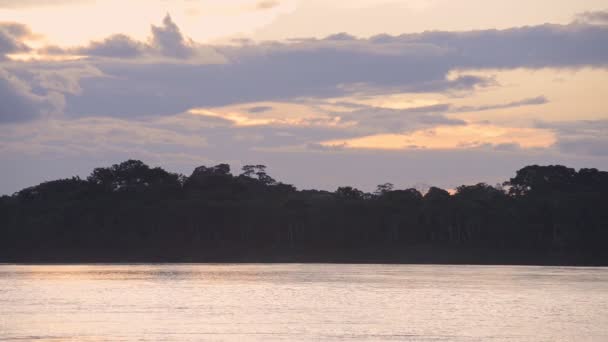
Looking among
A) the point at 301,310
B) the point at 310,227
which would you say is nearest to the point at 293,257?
the point at 310,227

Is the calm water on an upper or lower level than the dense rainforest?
lower

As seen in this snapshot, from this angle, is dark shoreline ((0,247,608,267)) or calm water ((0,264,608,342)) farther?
dark shoreline ((0,247,608,267))

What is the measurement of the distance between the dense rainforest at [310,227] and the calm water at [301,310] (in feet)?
141

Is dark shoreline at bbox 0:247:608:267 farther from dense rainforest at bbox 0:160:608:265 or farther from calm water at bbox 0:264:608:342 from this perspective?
calm water at bbox 0:264:608:342

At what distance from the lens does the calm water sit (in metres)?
42.6

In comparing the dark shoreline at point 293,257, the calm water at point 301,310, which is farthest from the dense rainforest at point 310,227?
the calm water at point 301,310

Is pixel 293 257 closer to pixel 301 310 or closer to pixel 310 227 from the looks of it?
pixel 310 227

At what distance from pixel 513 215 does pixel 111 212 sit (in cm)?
5754

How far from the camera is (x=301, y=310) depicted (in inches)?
2156

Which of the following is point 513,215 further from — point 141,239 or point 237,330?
point 237,330

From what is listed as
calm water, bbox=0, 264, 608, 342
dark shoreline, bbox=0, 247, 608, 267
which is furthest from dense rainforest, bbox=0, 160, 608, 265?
calm water, bbox=0, 264, 608, 342

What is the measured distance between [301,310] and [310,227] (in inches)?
3445

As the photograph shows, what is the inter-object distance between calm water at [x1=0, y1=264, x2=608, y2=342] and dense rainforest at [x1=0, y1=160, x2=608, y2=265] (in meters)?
42.8

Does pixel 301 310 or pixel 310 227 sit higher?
pixel 310 227
